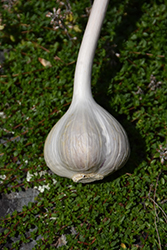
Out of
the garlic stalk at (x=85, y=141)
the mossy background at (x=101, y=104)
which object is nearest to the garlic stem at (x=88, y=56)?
the garlic stalk at (x=85, y=141)

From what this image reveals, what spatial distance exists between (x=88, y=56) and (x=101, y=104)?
32cm

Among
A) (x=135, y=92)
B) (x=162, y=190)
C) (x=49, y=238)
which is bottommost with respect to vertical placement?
(x=49, y=238)

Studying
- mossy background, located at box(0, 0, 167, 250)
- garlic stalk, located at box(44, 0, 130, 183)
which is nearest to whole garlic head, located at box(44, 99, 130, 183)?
garlic stalk, located at box(44, 0, 130, 183)

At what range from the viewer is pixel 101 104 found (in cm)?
160

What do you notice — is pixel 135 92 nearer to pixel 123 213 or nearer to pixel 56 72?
pixel 56 72

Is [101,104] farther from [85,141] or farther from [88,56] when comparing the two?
[85,141]

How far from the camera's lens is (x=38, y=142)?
152 centimetres

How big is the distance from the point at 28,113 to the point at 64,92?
0.80 ft

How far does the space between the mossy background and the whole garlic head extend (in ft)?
0.64

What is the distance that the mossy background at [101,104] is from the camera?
53.3 inches

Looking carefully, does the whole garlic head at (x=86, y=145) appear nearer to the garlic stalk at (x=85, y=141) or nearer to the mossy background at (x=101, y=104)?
the garlic stalk at (x=85, y=141)

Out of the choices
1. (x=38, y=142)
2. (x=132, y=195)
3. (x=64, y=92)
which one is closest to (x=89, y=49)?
(x=64, y=92)

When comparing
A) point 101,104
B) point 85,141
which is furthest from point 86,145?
point 101,104

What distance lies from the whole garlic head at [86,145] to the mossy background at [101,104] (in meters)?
0.19
